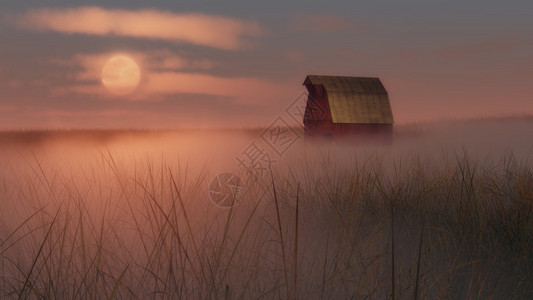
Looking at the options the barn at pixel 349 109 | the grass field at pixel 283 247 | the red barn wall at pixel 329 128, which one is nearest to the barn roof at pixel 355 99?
the barn at pixel 349 109

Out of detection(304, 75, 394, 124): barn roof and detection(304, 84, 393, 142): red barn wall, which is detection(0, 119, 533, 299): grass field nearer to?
detection(304, 84, 393, 142): red barn wall

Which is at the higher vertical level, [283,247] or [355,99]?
[355,99]

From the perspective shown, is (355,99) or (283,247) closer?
(283,247)

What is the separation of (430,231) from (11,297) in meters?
3.65

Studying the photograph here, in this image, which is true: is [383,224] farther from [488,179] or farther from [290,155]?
[290,155]

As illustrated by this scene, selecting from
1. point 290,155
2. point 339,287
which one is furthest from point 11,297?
point 290,155

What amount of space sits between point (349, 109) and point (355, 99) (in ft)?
2.17

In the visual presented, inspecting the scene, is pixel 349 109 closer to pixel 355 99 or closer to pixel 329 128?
pixel 355 99

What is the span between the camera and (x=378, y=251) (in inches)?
155

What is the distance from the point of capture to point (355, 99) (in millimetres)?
20828

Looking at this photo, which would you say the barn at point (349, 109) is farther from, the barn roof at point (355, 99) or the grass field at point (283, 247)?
the grass field at point (283, 247)

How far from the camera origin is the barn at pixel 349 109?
20.4 metres

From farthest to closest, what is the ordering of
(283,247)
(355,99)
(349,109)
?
1. (355,99)
2. (349,109)
3. (283,247)

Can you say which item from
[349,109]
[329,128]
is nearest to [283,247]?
[329,128]
